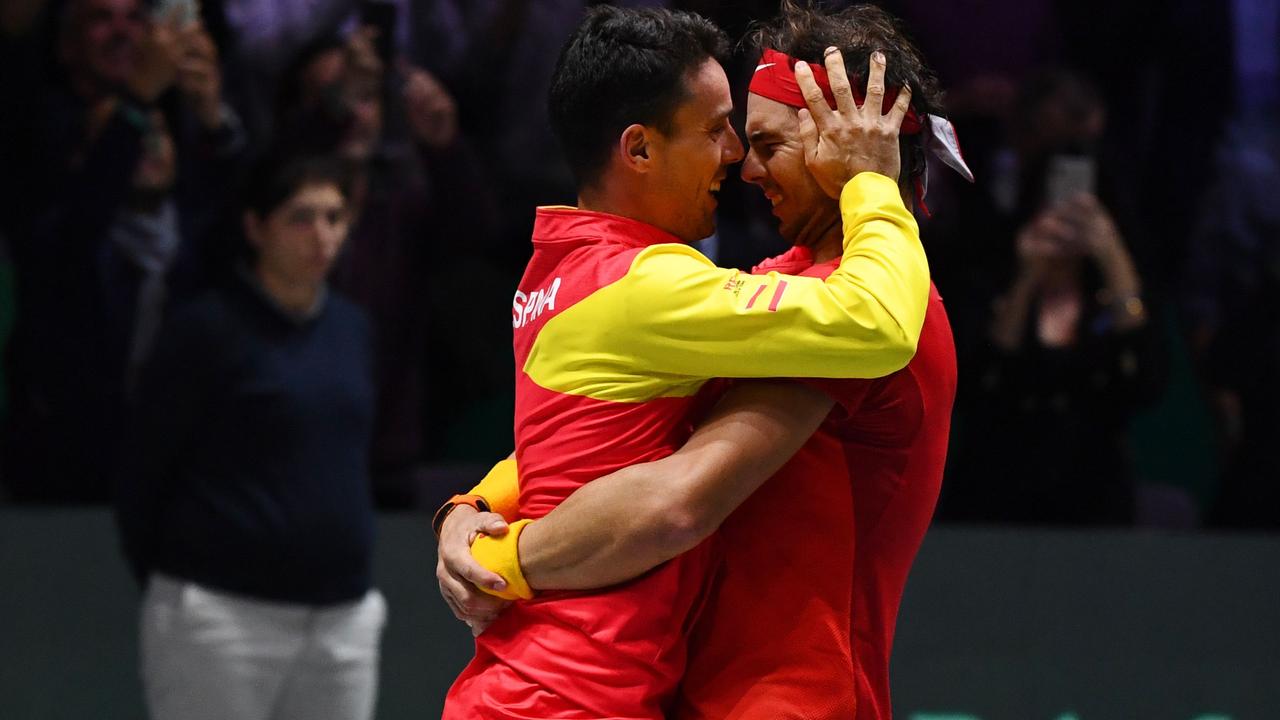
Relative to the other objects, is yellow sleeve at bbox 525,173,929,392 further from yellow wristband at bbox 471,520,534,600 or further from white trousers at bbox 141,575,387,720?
white trousers at bbox 141,575,387,720

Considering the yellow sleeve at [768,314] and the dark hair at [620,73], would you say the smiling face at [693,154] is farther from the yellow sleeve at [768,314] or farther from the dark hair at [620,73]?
the yellow sleeve at [768,314]

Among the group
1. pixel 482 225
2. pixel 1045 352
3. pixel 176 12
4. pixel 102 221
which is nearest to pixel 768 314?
pixel 1045 352

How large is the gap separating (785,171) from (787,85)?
111 millimetres

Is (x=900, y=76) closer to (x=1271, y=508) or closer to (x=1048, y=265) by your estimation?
(x=1048, y=265)

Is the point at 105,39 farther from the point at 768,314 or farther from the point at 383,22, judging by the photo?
the point at 768,314

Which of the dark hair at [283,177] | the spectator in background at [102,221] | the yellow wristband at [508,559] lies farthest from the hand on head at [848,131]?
the spectator in background at [102,221]

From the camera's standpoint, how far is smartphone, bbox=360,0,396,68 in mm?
4836

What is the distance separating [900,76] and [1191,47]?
Result: 10.7ft

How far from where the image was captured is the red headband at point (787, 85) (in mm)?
2129

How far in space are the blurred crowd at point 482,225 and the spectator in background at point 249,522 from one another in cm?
7

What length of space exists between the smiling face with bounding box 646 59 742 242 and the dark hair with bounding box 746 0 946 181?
11 cm

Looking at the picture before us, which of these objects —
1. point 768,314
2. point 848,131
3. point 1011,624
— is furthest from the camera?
point 1011,624

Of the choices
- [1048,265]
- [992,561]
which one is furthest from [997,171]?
[992,561]

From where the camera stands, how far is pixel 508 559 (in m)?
2.09
